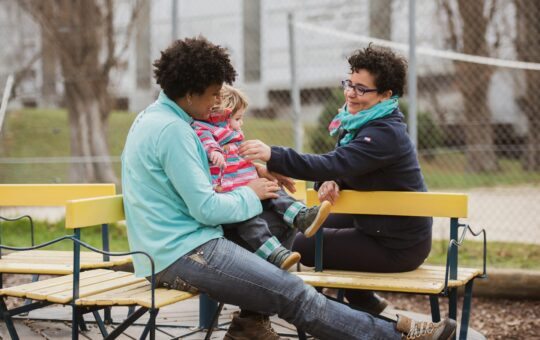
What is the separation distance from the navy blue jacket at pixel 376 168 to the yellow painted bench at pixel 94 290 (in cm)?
80

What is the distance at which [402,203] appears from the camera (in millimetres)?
3697

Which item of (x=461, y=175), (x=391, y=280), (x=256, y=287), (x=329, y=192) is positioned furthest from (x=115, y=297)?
(x=461, y=175)

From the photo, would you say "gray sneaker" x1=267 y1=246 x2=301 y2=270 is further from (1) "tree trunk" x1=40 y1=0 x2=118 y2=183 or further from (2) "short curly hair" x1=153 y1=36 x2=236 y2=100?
(1) "tree trunk" x1=40 y1=0 x2=118 y2=183

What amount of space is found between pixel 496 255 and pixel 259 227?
4166mm

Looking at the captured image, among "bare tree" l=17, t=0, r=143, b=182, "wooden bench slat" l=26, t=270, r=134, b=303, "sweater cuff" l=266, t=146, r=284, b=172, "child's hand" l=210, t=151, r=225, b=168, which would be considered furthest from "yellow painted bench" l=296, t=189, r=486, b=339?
"bare tree" l=17, t=0, r=143, b=182

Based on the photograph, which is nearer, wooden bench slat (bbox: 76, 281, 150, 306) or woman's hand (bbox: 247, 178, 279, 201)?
wooden bench slat (bbox: 76, 281, 150, 306)

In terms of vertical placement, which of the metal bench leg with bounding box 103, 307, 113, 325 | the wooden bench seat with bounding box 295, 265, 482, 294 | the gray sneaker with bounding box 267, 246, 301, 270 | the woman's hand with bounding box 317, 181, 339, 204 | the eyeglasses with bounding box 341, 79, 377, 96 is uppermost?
the eyeglasses with bounding box 341, 79, 377, 96

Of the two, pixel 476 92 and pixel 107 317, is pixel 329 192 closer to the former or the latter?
pixel 107 317

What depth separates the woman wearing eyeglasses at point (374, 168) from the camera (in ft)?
12.0

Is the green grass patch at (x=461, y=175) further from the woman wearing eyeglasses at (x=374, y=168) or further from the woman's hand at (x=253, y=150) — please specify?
the woman's hand at (x=253, y=150)

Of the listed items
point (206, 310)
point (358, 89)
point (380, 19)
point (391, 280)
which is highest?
point (380, 19)

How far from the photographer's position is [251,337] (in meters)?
3.53

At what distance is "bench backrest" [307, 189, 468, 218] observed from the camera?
3635 millimetres

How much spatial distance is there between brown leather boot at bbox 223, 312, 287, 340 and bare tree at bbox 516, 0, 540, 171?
11.2 m
